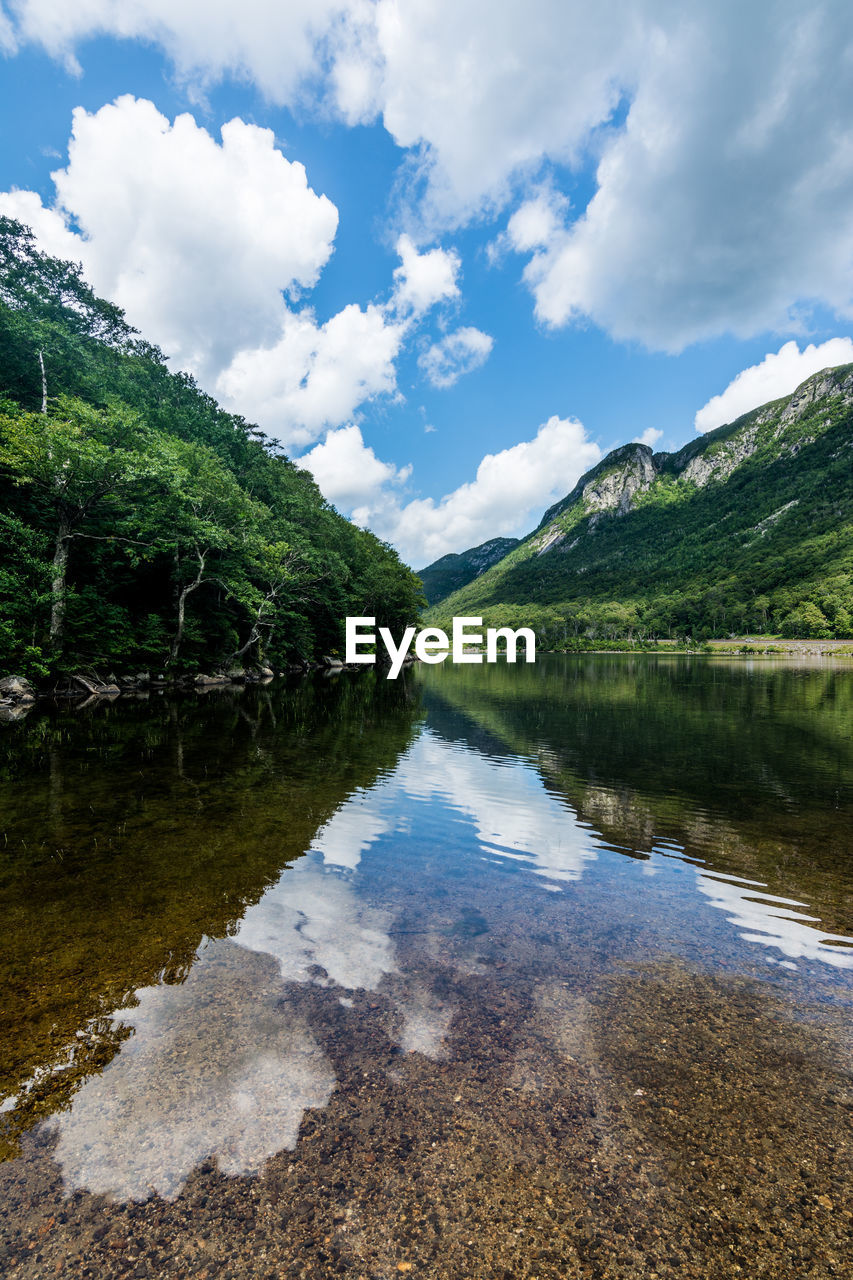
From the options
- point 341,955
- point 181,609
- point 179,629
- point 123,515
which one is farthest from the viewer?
Result: point 179,629

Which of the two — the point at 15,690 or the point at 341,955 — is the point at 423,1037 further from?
the point at 15,690

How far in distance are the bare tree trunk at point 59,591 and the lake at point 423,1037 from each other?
19549 millimetres

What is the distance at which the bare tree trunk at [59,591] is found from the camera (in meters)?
28.1

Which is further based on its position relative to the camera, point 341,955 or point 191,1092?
point 341,955

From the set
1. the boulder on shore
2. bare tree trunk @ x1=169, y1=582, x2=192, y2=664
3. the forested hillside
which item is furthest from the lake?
bare tree trunk @ x1=169, y1=582, x2=192, y2=664

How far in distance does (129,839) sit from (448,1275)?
29.9 feet

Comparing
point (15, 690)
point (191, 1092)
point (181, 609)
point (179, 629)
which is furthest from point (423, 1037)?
point (179, 629)

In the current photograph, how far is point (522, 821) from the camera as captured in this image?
11.8m

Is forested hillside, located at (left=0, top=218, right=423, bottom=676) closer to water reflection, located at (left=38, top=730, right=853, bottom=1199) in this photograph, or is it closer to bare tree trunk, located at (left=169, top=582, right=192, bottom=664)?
bare tree trunk, located at (left=169, top=582, right=192, bottom=664)

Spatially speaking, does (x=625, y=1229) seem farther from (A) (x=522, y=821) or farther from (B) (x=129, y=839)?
(B) (x=129, y=839)

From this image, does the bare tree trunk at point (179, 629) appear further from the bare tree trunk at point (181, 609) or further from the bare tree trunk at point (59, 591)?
the bare tree trunk at point (59, 591)

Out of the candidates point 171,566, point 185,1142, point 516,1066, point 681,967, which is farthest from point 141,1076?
point 171,566

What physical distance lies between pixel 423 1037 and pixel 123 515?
38623mm

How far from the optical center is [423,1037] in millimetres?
5023
